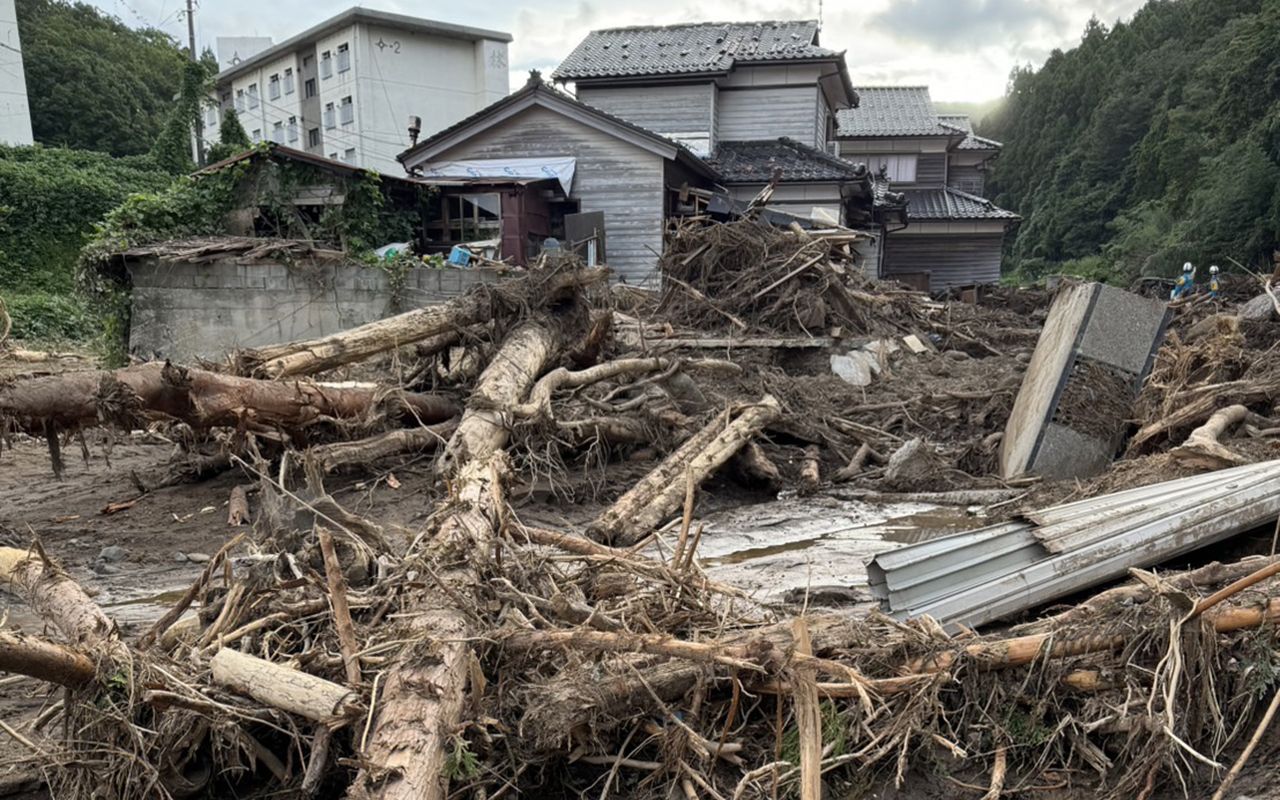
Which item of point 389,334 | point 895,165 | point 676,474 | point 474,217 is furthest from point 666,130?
point 676,474

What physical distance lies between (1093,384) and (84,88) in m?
40.4

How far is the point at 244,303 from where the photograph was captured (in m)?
9.93

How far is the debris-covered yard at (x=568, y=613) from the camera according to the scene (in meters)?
2.34

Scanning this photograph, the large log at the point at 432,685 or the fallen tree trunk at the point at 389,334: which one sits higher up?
the fallen tree trunk at the point at 389,334

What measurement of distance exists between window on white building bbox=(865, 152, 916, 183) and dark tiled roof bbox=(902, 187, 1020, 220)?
1.67m

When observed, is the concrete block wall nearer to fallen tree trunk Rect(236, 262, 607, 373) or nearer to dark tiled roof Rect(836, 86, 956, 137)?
fallen tree trunk Rect(236, 262, 607, 373)

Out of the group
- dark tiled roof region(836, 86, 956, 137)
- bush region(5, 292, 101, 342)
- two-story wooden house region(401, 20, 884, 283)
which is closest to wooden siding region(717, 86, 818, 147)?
two-story wooden house region(401, 20, 884, 283)

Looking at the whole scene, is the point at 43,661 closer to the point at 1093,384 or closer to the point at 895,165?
the point at 1093,384

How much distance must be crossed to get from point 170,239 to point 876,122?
85.9 feet

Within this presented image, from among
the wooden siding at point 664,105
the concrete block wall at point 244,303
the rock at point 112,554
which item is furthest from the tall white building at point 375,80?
the rock at point 112,554

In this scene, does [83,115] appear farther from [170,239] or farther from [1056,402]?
[1056,402]

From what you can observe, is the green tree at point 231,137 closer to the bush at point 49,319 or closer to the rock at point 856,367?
the bush at point 49,319

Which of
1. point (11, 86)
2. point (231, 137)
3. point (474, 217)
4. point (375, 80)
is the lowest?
point (474, 217)

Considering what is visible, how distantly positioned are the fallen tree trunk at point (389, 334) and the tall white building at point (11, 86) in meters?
29.4
